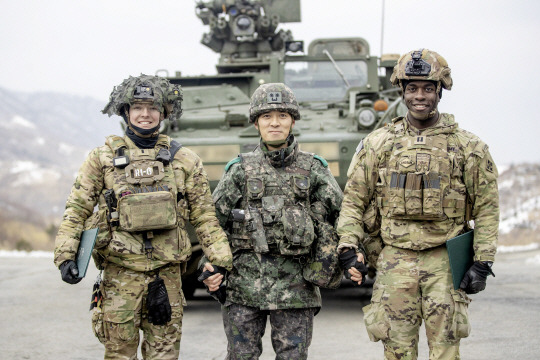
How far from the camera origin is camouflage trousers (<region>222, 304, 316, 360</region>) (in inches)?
156

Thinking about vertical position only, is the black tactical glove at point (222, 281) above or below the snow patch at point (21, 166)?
above

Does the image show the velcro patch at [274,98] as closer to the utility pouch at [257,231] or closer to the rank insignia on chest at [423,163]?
the utility pouch at [257,231]

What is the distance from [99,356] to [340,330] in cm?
203

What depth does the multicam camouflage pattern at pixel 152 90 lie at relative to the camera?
13.2 feet

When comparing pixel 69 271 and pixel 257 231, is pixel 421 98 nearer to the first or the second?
pixel 257 231

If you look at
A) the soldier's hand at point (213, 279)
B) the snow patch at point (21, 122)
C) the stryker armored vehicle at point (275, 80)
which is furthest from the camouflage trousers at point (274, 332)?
the snow patch at point (21, 122)

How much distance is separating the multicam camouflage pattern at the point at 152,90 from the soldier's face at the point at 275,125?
0.49 m

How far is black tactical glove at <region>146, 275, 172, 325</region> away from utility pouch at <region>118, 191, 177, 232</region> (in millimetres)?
308

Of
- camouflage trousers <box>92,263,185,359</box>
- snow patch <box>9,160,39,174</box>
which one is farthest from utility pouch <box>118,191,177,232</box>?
snow patch <box>9,160,39,174</box>

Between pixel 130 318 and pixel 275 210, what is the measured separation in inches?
36.4

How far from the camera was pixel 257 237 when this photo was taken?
4.03 meters

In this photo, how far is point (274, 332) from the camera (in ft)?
13.3

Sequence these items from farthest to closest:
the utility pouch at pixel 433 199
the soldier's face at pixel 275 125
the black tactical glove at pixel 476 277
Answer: the soldier's face at pixel 275 125 < the utility pouch at pixel 433 199 < the black tactical glove at pixel 476 277

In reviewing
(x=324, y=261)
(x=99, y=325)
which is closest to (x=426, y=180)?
(x=324, y=261)
